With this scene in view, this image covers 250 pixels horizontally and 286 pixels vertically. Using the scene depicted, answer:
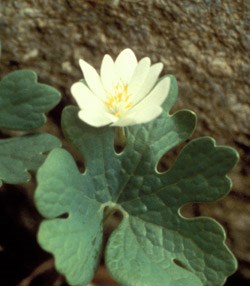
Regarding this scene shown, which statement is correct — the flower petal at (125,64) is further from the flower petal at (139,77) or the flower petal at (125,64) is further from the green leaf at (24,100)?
the green leaf at (24,100)

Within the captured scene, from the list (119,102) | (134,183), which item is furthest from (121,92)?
(134,183)

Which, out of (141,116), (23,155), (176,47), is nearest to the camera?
(141,116)

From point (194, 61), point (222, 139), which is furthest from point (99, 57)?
point (222, 139)

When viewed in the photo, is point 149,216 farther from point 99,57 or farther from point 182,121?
point 99,57

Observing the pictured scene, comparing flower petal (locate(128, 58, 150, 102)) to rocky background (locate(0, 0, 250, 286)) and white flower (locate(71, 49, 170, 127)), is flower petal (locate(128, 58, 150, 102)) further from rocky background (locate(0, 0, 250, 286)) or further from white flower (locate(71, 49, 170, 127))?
rocky background (locate(0, 0, 250, 286))

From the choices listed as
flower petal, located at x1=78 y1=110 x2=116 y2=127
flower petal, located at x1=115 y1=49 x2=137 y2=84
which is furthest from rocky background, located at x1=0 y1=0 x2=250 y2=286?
flower petal, located at x1=78 y1=110 x2=116 y2=127

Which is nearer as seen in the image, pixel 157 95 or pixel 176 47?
pixel 157 95

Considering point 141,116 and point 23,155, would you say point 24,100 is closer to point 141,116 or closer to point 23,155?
point 23,155
